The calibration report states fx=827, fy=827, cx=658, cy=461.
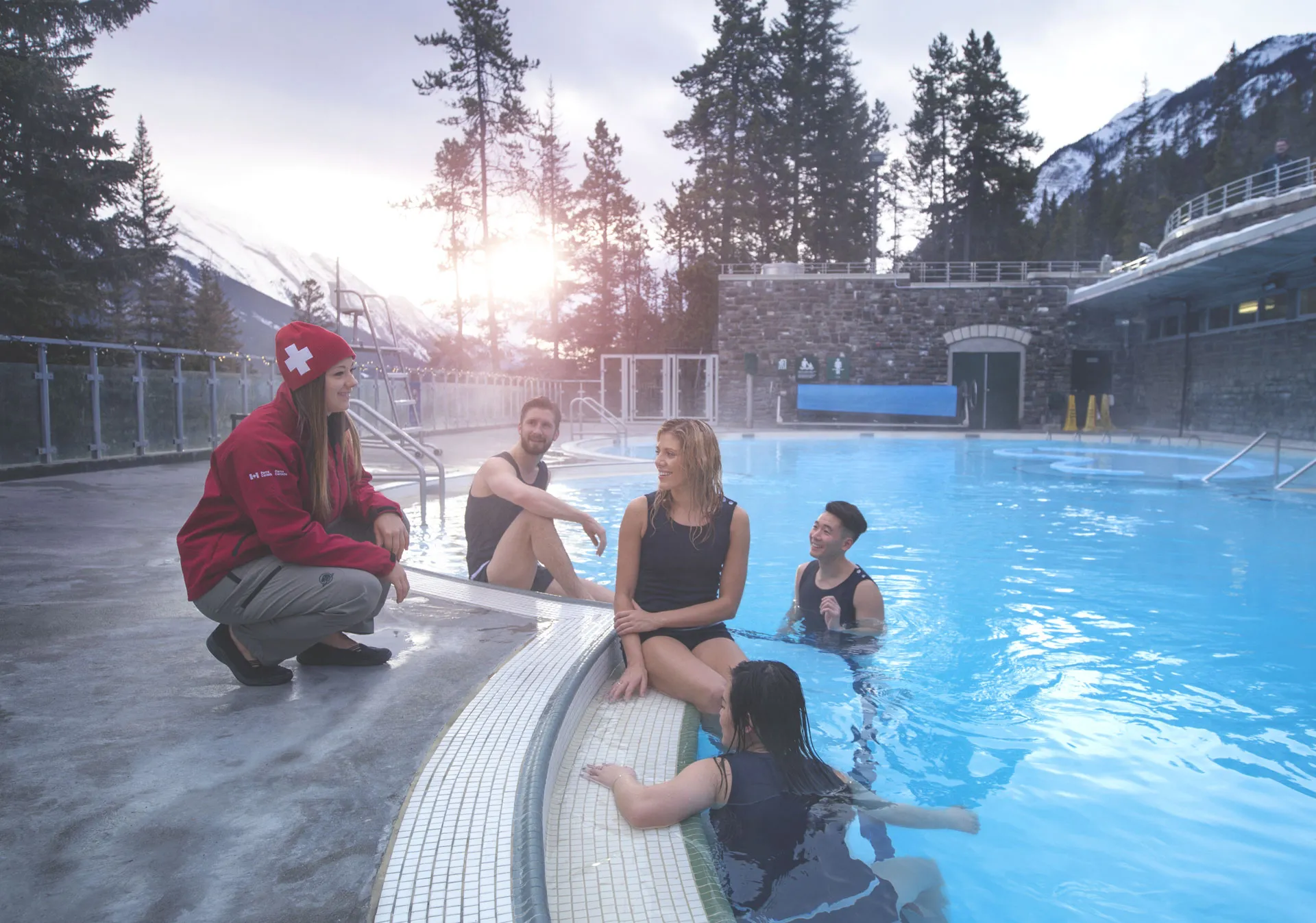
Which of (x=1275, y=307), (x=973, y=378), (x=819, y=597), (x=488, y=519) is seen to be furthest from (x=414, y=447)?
(x=973, y=378)

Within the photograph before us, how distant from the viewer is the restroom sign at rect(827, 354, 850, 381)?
25469 mm

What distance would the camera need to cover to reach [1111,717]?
374 cm

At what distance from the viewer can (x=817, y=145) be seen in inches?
1389

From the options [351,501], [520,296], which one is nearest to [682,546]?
[351,501]

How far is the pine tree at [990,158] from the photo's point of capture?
36469 millimetres

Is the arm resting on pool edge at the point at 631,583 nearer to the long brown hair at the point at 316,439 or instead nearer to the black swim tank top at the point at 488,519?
the long brown hair at the point at 316,439

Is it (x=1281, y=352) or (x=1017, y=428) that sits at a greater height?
(x=1281, y=352)

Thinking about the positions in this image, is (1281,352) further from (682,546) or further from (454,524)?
(682,546)

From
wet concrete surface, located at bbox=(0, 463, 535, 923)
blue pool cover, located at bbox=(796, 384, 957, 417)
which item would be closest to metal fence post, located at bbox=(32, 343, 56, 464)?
wet concrete surface, located at bbox=(0, 463, 535, 923)

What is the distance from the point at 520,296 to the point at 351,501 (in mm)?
31671

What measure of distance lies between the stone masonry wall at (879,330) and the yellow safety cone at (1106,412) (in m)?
1.17

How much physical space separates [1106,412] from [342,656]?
965 inches

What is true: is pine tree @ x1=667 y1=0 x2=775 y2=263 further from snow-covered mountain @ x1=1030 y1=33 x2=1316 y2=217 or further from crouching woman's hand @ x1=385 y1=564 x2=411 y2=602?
snow-covered mountain @ x1=1030 y1=33 x2=1316 y2=217

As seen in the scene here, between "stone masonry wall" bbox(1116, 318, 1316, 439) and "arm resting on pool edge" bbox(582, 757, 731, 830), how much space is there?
1783cm
